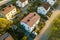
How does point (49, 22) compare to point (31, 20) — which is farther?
point (49, 22)

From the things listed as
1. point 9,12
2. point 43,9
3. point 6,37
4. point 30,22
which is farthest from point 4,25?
Result: point 43,9

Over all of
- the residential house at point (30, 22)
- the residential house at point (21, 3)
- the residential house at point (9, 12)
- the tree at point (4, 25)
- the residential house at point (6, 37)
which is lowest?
the residential house at point (6, 37)

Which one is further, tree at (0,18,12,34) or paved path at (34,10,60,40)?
paved path at (34,10,60,40)

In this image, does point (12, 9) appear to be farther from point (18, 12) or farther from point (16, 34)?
point (16, 34)

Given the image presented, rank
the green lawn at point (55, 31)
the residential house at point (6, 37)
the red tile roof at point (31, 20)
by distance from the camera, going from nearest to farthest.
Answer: the residential house at point (6, 37)
the green lawn at point (55, 31)
the red tile roof at point (31, 20)

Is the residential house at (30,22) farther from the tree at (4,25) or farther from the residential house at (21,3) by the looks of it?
the residential house at (21,3)

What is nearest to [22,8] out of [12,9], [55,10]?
[12,9]

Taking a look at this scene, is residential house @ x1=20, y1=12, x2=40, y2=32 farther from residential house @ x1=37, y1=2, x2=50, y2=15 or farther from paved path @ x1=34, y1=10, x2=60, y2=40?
residential house @ x1=37, y1=2, x2=50, y2=15

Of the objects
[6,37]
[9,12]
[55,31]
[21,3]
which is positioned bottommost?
[6,37]

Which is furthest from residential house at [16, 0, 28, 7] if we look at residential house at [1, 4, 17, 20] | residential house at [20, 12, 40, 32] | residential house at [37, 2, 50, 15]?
residential house at [20, 12, 40, 32]

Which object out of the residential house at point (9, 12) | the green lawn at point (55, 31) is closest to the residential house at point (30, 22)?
the green lawn at point (55, 31)

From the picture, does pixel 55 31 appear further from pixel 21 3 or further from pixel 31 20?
pixel 21 3
